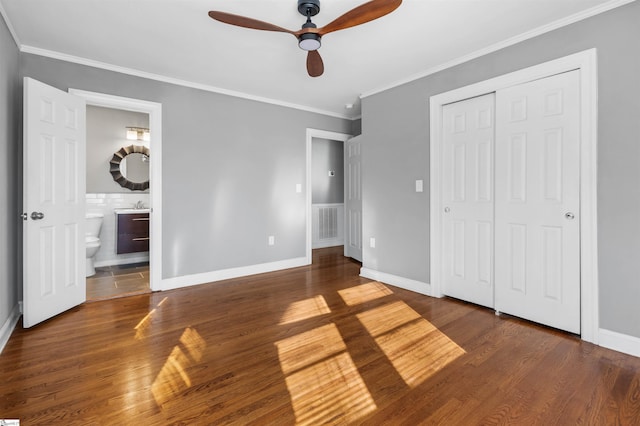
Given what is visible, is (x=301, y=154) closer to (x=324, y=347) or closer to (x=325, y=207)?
(x=325, y=207)

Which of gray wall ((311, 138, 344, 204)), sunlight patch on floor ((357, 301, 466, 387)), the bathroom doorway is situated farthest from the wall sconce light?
sunlight patch on floor ((357, 301, 466, 387))

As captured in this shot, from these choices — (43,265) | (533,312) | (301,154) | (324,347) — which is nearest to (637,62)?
(533,312)

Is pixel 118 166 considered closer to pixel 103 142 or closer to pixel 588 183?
pixel 103 142

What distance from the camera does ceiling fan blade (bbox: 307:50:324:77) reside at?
7.84 ft

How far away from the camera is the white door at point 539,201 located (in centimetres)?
236

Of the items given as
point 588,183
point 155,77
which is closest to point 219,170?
point 155,77

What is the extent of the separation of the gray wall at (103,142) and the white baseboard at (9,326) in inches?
96.1

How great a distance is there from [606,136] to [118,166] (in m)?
5.73

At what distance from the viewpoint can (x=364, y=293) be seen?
343cm

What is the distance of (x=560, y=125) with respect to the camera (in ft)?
7.87

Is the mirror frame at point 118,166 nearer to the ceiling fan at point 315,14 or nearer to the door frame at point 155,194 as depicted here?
the door frame at point 155,194

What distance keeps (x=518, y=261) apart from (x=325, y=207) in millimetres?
4064

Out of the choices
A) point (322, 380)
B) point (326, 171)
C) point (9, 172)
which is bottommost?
point (322, 380)

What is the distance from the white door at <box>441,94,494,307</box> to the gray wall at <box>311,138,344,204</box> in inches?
130
